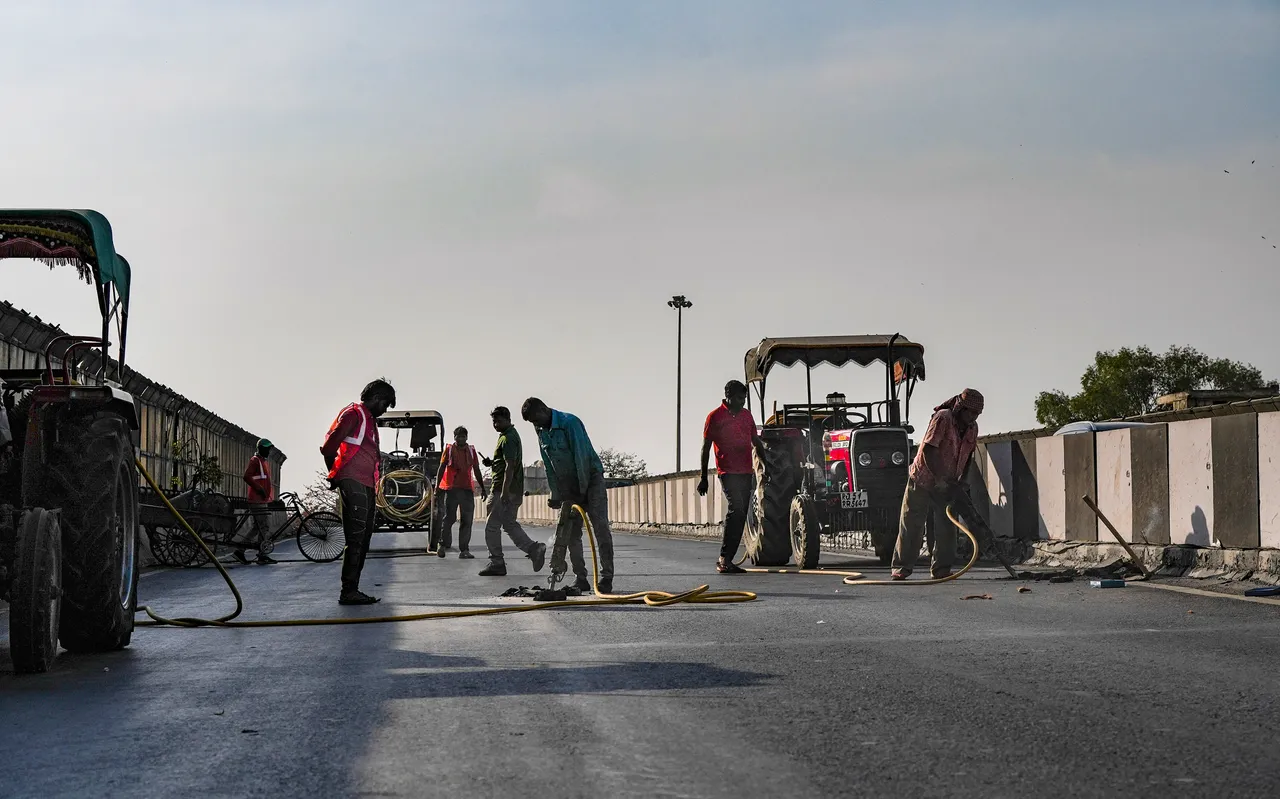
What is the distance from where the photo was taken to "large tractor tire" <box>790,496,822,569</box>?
54.0 feet

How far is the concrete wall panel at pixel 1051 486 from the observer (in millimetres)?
16594

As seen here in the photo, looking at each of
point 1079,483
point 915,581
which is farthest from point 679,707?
point 1079,483

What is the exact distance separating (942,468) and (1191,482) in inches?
93.1

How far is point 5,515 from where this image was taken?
7281 millimetres

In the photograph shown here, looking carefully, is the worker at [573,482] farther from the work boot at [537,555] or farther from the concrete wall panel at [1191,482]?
the concrete wall panel at [1191,482]

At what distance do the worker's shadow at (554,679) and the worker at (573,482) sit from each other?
5.49 meters

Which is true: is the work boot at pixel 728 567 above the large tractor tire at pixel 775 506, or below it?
below

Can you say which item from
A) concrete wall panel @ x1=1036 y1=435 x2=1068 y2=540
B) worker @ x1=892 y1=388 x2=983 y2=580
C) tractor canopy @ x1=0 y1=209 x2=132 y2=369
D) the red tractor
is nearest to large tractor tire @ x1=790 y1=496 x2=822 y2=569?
the red tractor

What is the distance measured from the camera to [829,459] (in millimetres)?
18672

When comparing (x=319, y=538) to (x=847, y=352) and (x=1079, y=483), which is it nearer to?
(x=847, y=352)

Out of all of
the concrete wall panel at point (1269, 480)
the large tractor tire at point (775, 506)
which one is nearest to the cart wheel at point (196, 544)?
the large tractor tire at point (775, 506)

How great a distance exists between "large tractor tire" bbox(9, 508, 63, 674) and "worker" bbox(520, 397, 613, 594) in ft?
20.5

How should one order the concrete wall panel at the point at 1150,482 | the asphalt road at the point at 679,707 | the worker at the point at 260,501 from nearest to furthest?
1. the asphalt road at the point at 679,707
2. the concrete wall panel at the point at 1150,482
3. the worker at the point at 260,501

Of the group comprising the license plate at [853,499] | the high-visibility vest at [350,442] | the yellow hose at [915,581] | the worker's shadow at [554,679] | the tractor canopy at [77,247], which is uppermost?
the tractor canopy at [77,247]
